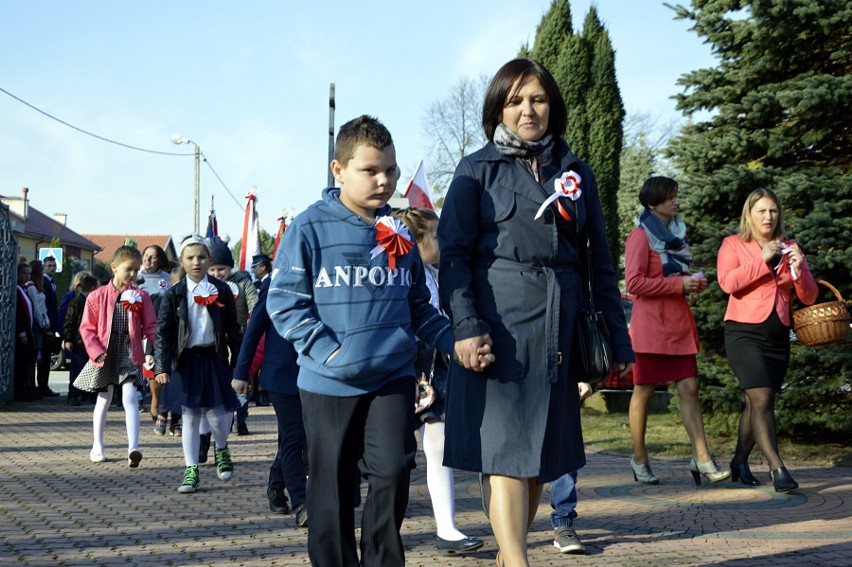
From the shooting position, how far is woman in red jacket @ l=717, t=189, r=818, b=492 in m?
7.08

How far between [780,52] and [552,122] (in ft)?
23.2

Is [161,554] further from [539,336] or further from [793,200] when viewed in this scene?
[793,200]

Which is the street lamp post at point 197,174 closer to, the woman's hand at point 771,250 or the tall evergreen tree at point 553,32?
the tall evergreen tree at point 553,32

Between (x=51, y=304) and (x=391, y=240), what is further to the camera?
(x=51, y=304)

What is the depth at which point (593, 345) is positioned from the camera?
405 cm

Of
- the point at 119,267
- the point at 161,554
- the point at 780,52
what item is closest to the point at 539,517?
the point at 161,554

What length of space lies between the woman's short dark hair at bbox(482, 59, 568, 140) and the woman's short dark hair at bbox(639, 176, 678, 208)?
3.32m

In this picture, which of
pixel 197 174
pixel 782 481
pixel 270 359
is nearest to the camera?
pixel 270 359

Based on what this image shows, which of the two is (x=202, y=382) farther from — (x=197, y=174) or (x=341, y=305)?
(x=197, y=174)

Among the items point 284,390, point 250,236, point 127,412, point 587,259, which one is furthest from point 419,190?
point 587,259

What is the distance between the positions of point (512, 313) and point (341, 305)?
0.66 metres

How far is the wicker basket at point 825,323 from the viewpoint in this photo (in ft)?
23.5

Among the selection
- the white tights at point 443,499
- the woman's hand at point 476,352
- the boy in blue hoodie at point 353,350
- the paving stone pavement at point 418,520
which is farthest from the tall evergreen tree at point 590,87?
the woman's hand at point 476,352

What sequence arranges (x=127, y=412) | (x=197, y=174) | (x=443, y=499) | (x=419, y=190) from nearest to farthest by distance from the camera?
(x=443, y=499) < (x=127, y=412) < (x=419, y=190) < (x=197, y=174)
